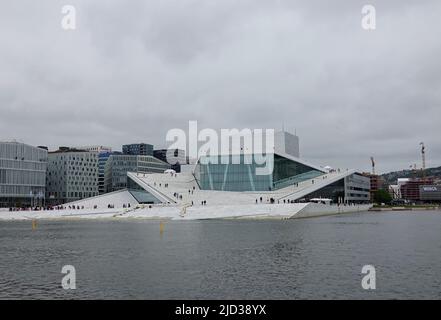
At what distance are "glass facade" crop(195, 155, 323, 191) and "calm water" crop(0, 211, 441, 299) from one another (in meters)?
63.2

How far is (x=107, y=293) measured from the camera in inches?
727

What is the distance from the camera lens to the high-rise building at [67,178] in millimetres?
162750

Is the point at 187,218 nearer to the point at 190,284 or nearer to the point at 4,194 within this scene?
the point at 190,284

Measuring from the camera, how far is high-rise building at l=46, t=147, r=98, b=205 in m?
163

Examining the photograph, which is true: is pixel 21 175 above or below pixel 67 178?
below

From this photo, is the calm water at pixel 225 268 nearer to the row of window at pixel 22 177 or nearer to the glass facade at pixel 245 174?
the glass facade at pixel 245 174

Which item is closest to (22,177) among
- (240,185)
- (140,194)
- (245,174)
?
(140,194)

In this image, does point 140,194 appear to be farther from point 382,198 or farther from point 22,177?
point 382,198

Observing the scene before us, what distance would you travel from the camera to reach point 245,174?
100 m

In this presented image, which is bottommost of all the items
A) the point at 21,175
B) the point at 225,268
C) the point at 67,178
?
the point at 225,268

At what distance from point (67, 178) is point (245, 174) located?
270 feet

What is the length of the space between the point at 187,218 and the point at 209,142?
37.4 metres

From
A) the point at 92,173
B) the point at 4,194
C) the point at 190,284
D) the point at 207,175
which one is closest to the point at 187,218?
the point at 207,175

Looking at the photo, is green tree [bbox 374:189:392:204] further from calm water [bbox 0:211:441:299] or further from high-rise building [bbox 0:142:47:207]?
calm water [bbox 0:211:441:299]
